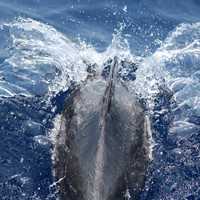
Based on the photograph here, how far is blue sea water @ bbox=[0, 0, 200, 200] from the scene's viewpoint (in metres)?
6.79

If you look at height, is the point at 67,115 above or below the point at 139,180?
above

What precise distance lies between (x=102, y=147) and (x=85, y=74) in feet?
9.04

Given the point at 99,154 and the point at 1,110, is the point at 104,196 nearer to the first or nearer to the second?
the point at 99,154

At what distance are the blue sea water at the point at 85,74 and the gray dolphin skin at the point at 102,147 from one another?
41 centimetres

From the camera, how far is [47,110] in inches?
311

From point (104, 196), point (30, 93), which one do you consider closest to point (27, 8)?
point (30, 93)

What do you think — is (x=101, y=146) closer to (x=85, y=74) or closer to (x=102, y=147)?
(x=102, y=147)

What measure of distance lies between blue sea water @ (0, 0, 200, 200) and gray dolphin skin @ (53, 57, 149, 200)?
0.41 meters

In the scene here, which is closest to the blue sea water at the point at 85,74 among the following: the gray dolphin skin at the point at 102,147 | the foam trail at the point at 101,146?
the gray dolphin skin at the point at 102,147

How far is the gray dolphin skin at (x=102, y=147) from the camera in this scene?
5215 millimetres

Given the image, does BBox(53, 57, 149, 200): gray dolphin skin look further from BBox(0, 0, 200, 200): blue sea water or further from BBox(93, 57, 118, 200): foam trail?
BBox(0, 0, 200, 200): blue sea water

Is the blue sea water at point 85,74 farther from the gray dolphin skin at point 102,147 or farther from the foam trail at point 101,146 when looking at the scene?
the foam trail at point 101,146

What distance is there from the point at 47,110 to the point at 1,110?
2.22 feet

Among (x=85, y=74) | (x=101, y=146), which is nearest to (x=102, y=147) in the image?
(x=101, y=146)
